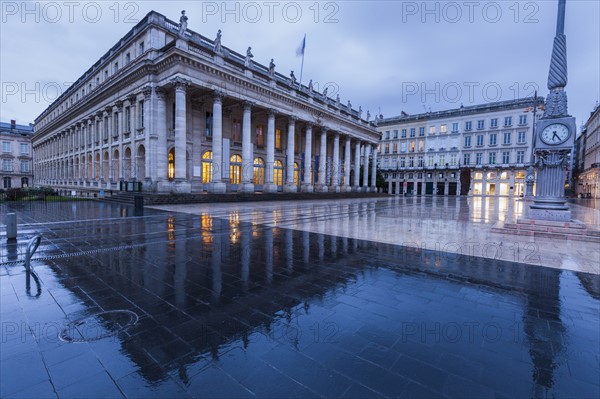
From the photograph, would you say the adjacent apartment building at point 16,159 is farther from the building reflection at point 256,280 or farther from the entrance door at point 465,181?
the entrance door at point 465,181

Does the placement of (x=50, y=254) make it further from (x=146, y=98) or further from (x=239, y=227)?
(x=146, y=98)

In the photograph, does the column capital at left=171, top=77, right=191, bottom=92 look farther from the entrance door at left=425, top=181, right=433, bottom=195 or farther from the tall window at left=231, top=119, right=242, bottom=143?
the entrance door at left=425, top=181, right=433, bottom=195

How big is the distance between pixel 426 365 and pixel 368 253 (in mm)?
4545

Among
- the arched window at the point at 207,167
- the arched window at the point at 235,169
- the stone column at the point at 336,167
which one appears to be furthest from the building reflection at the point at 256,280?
the stone column at the point at 336,167

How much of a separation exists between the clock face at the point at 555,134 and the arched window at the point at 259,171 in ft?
97.4

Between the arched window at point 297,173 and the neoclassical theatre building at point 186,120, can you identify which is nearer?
the neoclassical theatre building at point 186,120

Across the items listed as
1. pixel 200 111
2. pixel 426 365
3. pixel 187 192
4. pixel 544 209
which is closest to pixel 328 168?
pixel 200 111

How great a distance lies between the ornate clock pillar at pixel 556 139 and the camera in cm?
1108

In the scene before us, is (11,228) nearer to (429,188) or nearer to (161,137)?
(161,137)

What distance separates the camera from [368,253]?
7.23 meters

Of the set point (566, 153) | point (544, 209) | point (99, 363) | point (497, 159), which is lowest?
point (99, 363)

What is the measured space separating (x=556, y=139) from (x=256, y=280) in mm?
13259

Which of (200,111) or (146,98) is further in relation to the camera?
(200,111)

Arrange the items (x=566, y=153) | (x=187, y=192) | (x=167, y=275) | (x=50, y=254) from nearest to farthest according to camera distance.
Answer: (x=167, y=275) → (x=50, y=254) → (x=566, y=153) → (x=187, y=192)
